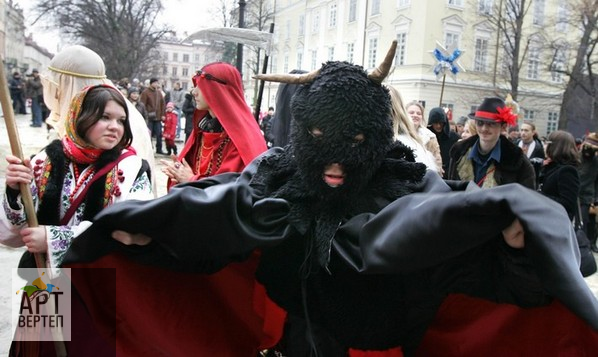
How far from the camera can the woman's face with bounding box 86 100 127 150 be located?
248 centimetres

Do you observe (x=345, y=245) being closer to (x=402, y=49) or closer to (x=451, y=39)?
(x=402, y=49)

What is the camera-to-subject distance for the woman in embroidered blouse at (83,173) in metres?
2.40

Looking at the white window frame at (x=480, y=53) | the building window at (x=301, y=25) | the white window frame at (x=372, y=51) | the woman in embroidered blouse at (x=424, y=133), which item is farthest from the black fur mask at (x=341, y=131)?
the building window at (x=301, y=25)

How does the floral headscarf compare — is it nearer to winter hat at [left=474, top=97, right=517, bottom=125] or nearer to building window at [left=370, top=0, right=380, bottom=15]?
winter hat at [left=474, top=97, right=517, bottom=125]

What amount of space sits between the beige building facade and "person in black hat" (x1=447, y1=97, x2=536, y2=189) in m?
28.9

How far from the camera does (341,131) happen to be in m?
1.90

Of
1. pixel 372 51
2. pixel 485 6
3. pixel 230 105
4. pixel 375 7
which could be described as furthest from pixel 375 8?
pixel 230 105

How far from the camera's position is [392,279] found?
196 centimetres

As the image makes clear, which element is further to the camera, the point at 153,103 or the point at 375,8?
the point at 375,8

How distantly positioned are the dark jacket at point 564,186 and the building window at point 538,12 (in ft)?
125

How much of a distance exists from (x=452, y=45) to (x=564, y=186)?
29.6 metres

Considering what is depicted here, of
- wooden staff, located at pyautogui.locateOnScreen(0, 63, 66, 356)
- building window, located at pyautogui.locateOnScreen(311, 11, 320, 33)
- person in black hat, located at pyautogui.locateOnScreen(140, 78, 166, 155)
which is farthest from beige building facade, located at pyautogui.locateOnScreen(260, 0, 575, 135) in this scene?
wooden staff, located at pyautogui.locateOnScreen(0, 63, 66, 356)

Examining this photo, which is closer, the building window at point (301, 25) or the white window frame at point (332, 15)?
the white window frame at point (332, 15)

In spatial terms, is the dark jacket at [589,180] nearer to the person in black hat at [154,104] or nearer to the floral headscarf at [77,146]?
the floral headscarf at [77,146]
